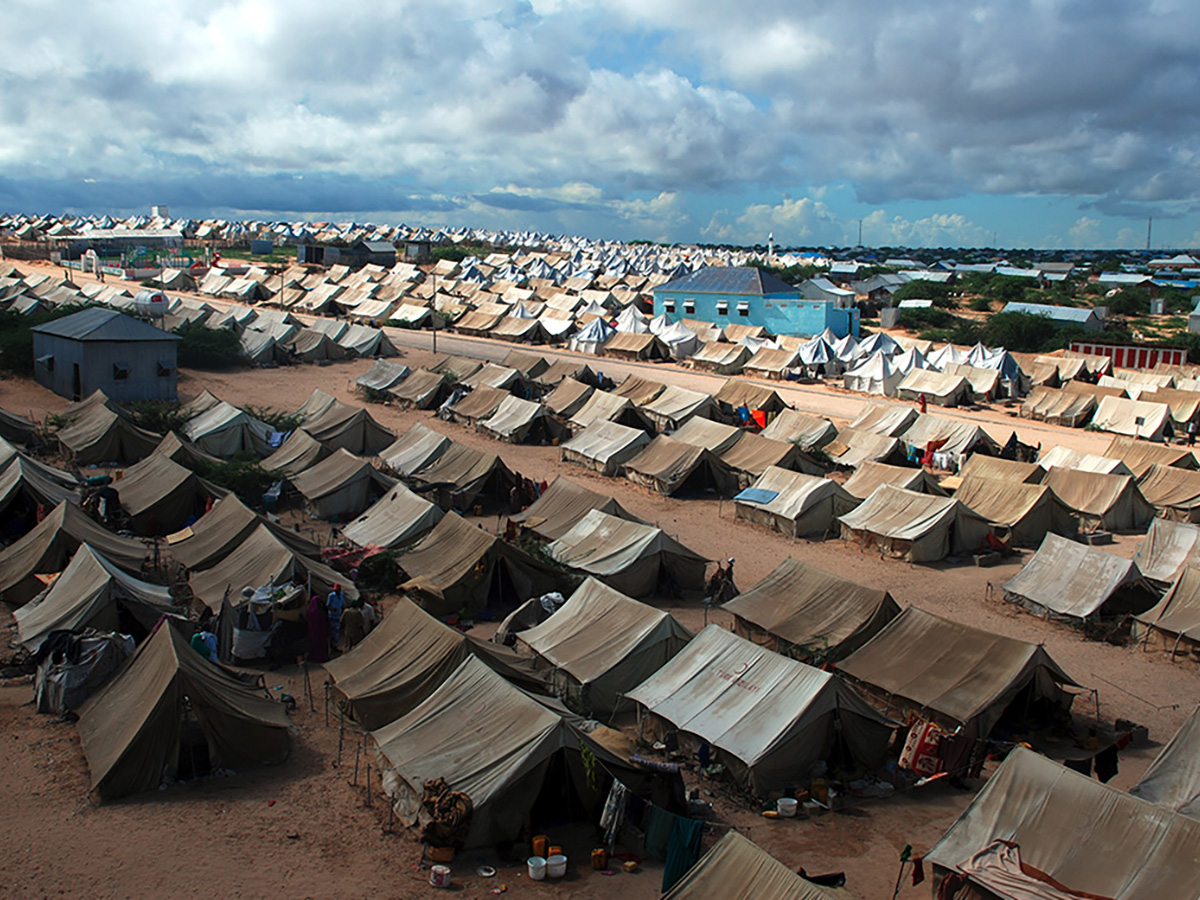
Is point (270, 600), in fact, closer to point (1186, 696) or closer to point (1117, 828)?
point (1117, 828)

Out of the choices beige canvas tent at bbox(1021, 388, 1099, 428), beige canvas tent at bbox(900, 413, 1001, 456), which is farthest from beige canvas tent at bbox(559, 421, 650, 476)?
beige canvas tent at bbox(1021, 388, 1099, 428)

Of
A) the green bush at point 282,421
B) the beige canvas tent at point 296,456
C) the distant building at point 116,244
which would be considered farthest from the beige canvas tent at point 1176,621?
the distant building at point 116,244

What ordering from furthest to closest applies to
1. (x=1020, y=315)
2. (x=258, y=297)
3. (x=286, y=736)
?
(x=258, y=297) < (x=1020, y=315) < (x=286, y=736)

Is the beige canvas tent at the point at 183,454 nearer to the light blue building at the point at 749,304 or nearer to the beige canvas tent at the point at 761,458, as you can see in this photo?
the beige canvas tent at the point at 761,458

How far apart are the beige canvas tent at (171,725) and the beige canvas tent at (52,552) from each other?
235 inches

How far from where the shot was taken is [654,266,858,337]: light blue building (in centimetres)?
7069

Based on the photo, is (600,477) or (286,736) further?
(600,477)

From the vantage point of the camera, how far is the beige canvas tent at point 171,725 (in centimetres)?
1441

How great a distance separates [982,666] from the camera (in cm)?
1783

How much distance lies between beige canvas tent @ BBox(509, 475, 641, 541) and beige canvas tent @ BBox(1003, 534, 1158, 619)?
31.6 feet

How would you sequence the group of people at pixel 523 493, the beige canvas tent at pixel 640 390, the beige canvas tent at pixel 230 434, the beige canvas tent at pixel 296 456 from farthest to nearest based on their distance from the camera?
the beige canvas tent at pixel 640 390, the beige canvas tent at pixel 230 434, the beige canvas tent at pixel 296 456, the group of people at pixel 523 493

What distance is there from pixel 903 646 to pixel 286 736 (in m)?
11.0

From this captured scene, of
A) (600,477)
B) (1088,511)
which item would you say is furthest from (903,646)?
(600,477)

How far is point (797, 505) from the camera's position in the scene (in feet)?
98.5
